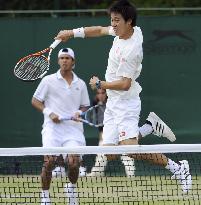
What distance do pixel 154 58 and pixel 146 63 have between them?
11cm

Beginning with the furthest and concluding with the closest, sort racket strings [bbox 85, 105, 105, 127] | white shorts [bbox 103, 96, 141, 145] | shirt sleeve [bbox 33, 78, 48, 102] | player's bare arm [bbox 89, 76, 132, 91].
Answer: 1. racket strings [bbox 85, 105, 105, 127]
2. shirt sleeve [bbox 33, 78, 48, 102]
3. white shorts [bbox 103, 96, 141, 145]
4. player's bare arm [bbox 89, 76, 132, 91]

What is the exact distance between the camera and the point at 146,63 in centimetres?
1235

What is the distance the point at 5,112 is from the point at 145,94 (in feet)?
5.67

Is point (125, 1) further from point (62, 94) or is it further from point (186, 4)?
point (186, 4)

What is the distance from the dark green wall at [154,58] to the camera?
1229 centimetres

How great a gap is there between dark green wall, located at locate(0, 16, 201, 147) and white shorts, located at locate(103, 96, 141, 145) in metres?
4.14

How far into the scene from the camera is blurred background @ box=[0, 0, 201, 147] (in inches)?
484

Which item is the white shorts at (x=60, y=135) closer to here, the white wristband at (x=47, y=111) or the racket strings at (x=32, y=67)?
the white wristband at (x=47, y=111)

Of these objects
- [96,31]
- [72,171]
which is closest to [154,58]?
[72,171]

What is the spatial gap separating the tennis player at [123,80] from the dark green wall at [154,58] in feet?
13.2

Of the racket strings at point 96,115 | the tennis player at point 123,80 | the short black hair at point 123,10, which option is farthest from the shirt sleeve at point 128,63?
the racket strings at point 96,115

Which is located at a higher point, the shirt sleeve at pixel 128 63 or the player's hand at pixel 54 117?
the shirt sleeve at pixel 128 63

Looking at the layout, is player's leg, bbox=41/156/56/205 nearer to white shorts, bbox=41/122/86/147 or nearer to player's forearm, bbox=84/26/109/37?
white shorts, bbox=41/122/86/147

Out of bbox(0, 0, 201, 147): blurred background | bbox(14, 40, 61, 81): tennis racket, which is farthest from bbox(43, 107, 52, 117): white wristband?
bbox(0, 0, 201, 147): blurred background
